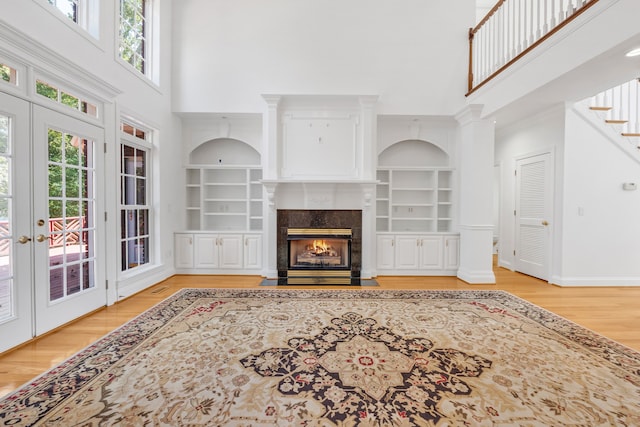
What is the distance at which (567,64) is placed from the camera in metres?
3.03

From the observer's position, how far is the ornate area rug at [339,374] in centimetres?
161

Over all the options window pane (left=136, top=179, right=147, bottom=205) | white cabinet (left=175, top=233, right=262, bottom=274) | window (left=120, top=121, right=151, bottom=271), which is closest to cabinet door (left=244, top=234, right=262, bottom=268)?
white cabinet (left=175, top=233, right=262, bottom=274)

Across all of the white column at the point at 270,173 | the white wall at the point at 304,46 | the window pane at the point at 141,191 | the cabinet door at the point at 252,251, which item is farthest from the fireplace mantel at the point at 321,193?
the window pane at the point at 141,191

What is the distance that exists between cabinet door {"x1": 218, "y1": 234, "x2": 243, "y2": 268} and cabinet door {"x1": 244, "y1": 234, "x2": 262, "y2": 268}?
10cm

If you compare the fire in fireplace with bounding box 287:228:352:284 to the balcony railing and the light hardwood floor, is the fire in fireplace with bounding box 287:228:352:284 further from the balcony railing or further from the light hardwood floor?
the balcony railing

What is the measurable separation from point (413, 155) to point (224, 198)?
3789mm

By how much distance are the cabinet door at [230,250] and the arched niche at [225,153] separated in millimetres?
1535

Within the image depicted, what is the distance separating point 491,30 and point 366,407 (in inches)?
215

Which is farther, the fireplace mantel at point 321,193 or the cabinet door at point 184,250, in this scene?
the cabinet door at point 184,250

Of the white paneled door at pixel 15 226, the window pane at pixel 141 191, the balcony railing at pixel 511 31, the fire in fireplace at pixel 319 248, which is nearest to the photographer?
the white paneled door at pixel 15 226

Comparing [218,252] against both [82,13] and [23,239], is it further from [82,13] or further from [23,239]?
[82,13]

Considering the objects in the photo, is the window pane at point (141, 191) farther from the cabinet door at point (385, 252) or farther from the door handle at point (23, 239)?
the cabinet door at point (385, 252)

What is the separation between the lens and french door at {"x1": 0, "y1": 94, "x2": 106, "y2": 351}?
2379 millimetres

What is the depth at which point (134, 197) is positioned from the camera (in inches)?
162
